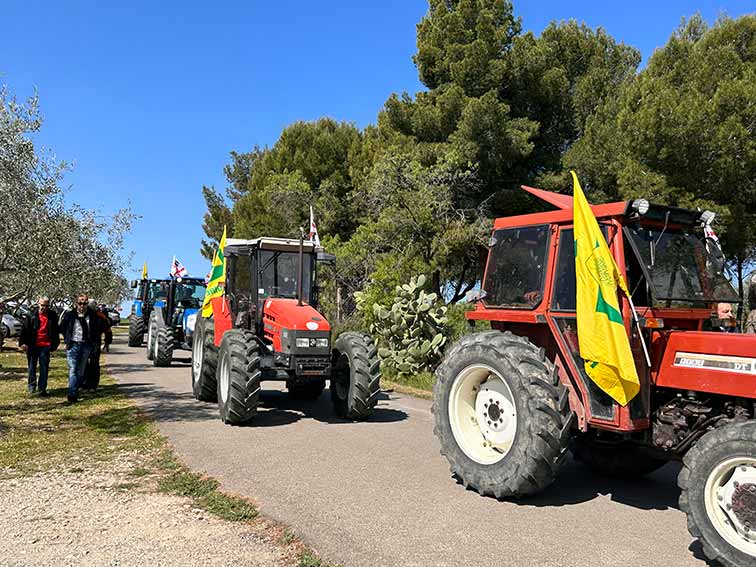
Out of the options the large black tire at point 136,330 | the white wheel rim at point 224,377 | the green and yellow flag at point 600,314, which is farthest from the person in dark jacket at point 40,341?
the large black tire at point 136,330

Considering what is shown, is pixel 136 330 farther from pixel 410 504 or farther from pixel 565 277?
pixel 565 277

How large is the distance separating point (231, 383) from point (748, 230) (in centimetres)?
1148

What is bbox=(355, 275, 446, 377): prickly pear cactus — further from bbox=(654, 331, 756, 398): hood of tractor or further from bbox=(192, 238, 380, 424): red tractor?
bbox=(654, 331, 756, 398): hood of tractor

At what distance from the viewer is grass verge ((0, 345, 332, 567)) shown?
466cm

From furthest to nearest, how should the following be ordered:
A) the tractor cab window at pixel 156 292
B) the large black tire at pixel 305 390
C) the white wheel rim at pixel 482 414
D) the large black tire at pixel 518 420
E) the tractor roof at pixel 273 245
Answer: the tractor cab window at pixel 156 292
the large black tire at pixel 305 390
the tractor roof at pixel 273 245
the white wheel rim at pixel 482 414
the large black tire at pixel 518 420

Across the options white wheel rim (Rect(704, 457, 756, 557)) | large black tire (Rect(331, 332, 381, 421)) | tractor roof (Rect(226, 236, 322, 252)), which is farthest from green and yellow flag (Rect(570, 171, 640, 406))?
tractor roof (Rect(226, 236, 322, 252))

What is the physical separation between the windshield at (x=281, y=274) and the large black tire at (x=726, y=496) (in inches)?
249

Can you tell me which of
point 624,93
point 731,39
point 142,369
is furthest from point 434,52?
point 142,369

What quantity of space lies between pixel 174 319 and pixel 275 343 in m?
8.12

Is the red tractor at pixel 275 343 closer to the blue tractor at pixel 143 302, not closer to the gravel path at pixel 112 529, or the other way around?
the gravel path at pixel 112 529

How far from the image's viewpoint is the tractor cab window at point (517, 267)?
5.29 meters

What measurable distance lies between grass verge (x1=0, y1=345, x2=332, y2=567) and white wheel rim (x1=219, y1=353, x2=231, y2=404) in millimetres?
966

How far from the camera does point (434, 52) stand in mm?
17812

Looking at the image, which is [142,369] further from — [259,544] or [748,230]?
[748,230]
